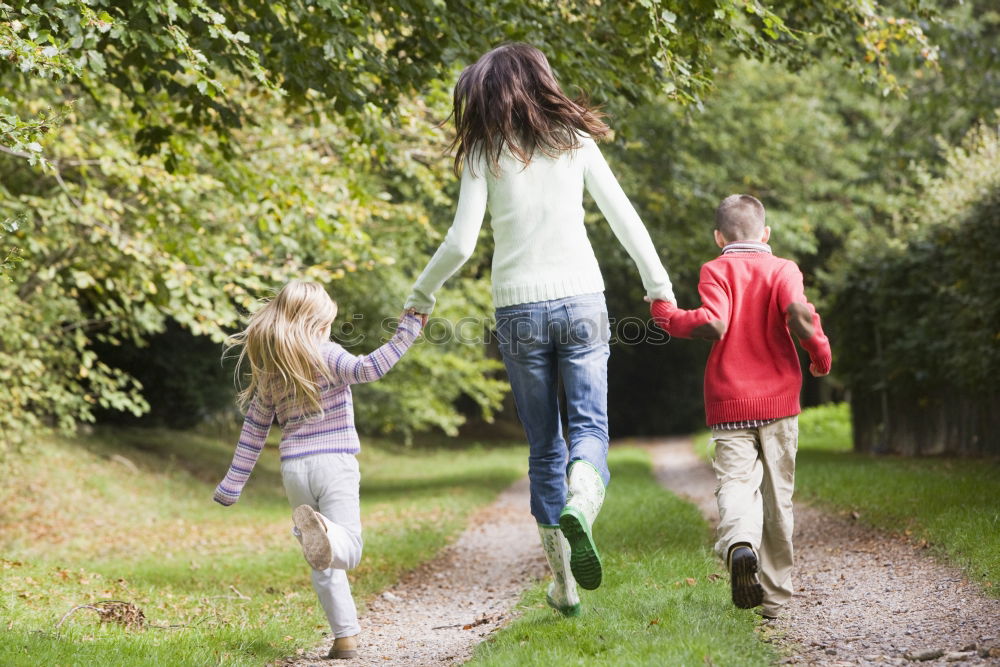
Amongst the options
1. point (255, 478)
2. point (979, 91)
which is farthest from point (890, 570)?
point (255, 478)

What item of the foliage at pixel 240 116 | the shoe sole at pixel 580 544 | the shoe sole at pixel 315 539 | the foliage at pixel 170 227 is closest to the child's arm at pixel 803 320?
the shoe sole at pixel 580 544

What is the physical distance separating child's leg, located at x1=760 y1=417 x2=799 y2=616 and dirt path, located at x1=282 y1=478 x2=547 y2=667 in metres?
1.45

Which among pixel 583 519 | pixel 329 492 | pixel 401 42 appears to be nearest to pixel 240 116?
pixel 401 42

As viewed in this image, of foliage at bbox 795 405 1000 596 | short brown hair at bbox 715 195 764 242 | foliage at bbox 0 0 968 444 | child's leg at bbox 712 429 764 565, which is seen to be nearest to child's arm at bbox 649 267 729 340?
short brown hair at bbox 715 195 764 242

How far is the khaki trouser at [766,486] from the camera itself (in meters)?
4.29

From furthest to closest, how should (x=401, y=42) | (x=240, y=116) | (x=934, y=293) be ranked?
(x=934, y=293)
(x=240, y=116)
(x=401, y=42)

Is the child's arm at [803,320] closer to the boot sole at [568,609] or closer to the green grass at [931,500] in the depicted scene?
the green grass at [931,500]

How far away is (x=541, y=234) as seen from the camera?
413 cm

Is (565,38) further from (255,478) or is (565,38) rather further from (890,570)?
(255,478)

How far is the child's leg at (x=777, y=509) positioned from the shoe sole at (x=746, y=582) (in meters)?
0.49

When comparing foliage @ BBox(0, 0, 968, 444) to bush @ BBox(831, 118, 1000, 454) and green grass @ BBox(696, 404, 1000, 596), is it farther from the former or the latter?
green grass @ BBox(696, 404, 1000, 596)

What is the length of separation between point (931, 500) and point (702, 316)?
4485 millimetres

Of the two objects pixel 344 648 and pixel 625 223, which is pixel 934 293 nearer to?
pixel 625 223

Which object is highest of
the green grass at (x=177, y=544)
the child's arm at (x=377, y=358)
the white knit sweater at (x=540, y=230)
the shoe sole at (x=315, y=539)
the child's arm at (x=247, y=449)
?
the white knit sweater at (x=540, y=230)
